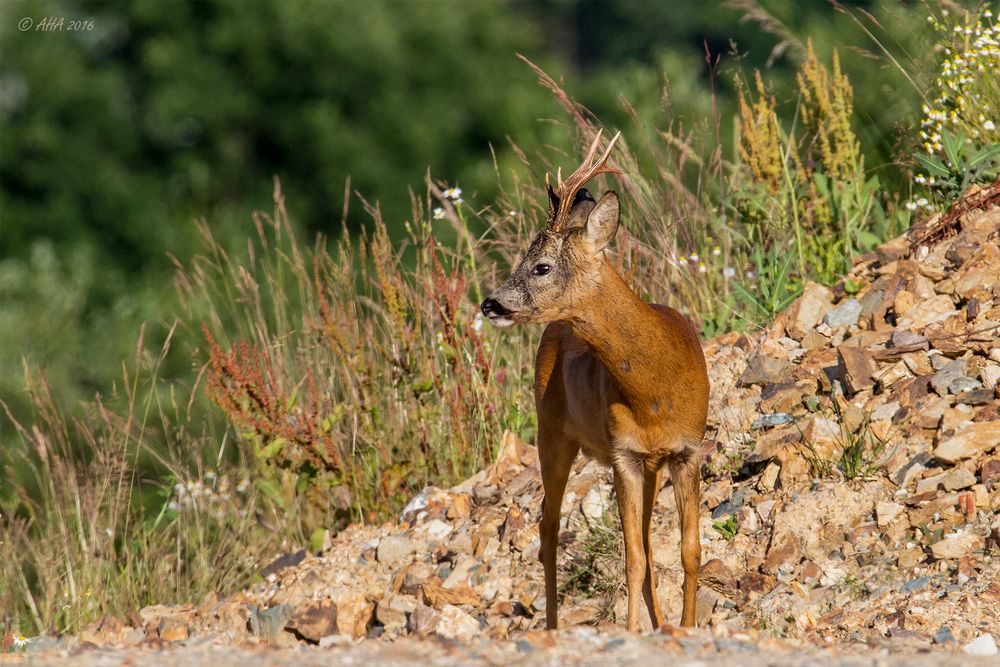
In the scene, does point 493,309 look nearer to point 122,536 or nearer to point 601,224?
point 601,224

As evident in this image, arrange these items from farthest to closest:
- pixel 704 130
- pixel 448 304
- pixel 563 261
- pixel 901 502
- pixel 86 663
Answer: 1. pixel 704 130
2. pixel 448 304
3. pixel 901 502
4. pixel 563 261
5. pixel 86 663

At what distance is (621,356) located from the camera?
580cm

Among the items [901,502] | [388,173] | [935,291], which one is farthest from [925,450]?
[388,173]

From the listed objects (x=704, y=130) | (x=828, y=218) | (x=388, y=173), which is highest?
(x=704, y=130)

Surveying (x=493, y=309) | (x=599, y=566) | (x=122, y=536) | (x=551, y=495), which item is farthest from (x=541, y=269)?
(x=122, y=536)

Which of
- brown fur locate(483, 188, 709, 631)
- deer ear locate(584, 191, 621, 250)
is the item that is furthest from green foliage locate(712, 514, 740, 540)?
deer ear locate(584, 191, 621, 250)

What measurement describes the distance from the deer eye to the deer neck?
0.19 m

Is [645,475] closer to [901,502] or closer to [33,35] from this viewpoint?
[901,502]

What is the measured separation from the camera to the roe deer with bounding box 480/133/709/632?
5.78 m

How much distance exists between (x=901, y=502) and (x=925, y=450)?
1.21 feet

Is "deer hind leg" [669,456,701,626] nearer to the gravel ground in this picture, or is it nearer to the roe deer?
the roe deer

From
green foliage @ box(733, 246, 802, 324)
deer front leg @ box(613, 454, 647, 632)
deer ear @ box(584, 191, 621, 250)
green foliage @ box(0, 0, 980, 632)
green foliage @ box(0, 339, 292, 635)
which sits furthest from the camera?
green foliage @ box(733, 246, 802, 324)

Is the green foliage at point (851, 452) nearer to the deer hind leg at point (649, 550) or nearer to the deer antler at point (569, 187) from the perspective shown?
the deer hind leg at point (649, 550)

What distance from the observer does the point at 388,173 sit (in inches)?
1037
